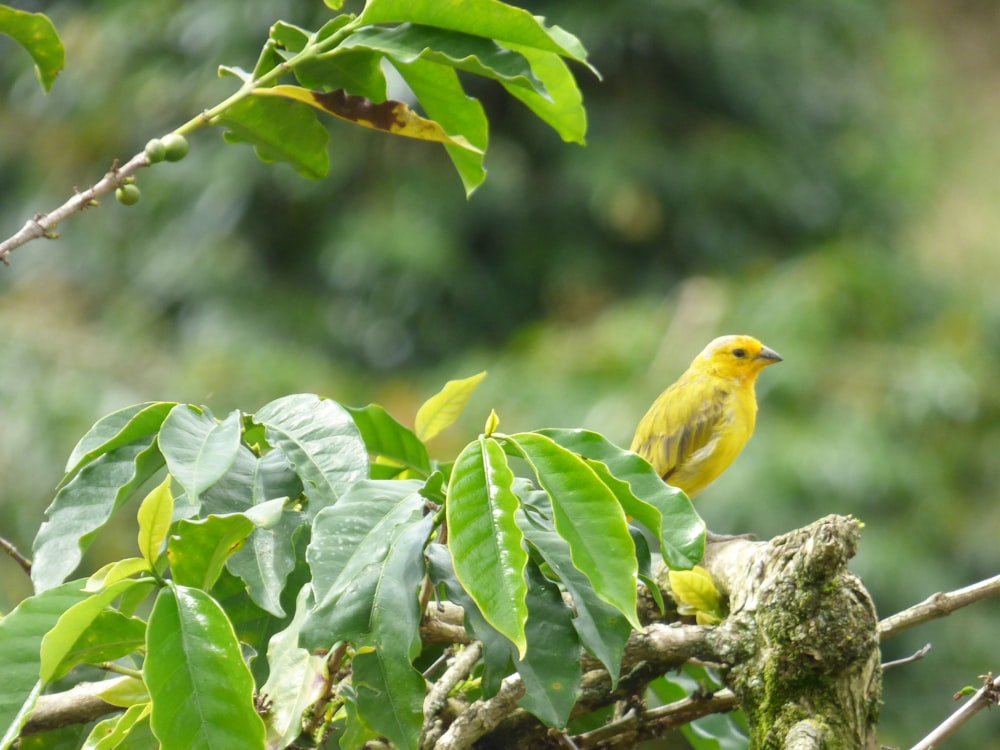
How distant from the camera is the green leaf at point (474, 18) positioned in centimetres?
168

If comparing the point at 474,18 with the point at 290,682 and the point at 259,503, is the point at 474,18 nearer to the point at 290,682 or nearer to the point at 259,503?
the point at 259,503

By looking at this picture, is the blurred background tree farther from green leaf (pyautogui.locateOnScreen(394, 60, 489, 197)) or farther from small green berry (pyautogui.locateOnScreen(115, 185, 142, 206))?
small green berry (pyautogui.locateOnScreen(115, 185, 142, 206))

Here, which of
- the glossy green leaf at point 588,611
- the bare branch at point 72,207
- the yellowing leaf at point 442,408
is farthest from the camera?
the yellowing leaf at point 442,408

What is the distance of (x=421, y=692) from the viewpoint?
1416mm

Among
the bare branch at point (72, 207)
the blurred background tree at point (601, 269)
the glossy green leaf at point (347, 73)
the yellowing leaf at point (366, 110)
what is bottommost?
the blurred background tree at point (601, 269)

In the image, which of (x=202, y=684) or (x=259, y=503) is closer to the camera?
(x=202, y=684)

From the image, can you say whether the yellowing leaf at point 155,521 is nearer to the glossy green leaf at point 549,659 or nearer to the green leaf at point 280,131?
the glossy green leaf at point 549,659

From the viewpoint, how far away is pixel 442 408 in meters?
1.88

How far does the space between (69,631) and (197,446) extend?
0.25 meters

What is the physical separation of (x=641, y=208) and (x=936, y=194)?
9.97 feet

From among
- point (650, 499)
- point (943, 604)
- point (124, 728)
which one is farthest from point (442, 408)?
point (943, 604)

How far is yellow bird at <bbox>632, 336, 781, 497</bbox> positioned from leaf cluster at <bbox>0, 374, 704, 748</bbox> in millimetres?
2566

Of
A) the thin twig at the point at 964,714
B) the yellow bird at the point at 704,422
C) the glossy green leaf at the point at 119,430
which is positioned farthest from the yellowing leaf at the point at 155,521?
the yellow bird at the point at 704,422

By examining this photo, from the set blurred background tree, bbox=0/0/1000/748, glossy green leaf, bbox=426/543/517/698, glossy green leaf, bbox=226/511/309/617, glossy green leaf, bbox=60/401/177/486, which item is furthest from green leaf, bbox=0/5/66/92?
blurred background tree, bbox=0/0/1000/748
